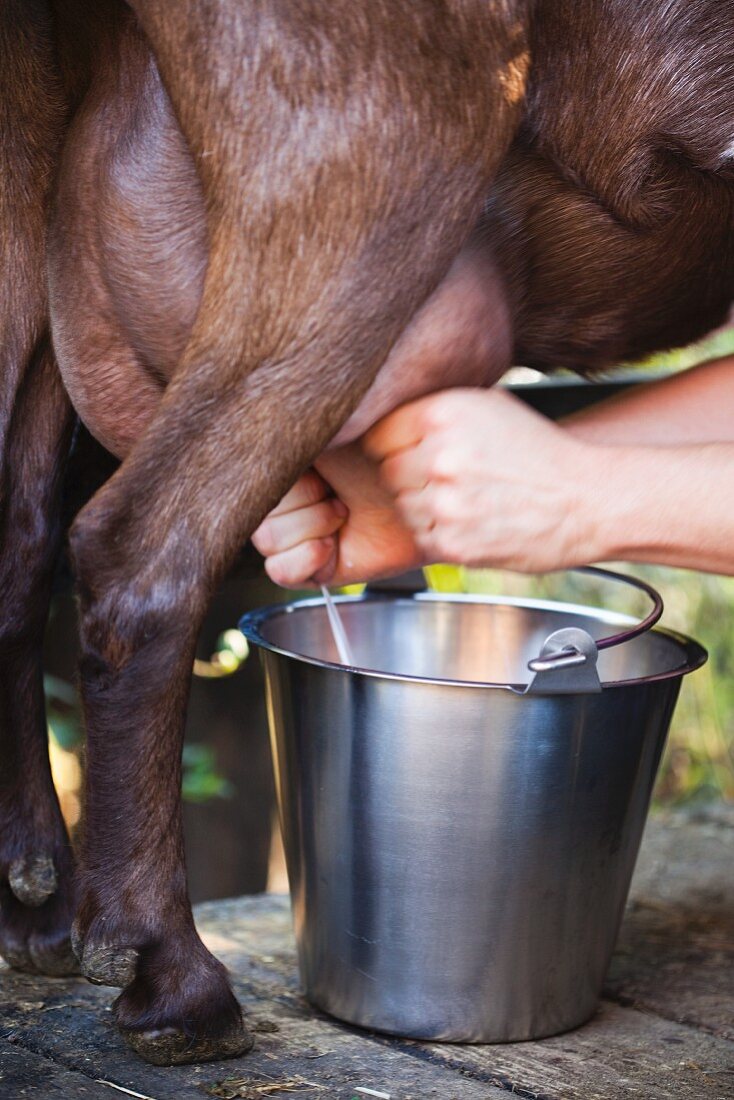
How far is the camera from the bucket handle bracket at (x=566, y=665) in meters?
1.21

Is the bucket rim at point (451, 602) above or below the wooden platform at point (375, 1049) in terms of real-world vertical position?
above

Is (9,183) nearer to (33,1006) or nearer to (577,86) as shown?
(577,86)

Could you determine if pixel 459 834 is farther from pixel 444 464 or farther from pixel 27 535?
pixel 27 535

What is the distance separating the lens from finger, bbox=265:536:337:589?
1.47 m

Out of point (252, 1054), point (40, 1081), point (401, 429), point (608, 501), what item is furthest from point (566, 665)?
point (40, 1081)

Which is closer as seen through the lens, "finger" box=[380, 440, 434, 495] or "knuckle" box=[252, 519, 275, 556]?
"finger" box=[380, 440, 434, 495]

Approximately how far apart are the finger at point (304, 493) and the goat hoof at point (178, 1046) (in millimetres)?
554

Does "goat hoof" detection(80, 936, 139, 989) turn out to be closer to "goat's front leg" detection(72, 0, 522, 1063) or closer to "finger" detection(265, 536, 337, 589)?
"goat's front leg" detection(72, 0, 522, 1063)

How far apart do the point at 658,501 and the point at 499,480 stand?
156 millimetres

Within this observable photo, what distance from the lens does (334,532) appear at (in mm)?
1512

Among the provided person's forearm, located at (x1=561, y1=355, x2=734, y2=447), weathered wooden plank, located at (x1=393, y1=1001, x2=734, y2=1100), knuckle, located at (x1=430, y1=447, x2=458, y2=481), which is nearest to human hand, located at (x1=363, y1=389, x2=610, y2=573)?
knuckle, located at (x1=430, y1=447, x2=458, y2=481)

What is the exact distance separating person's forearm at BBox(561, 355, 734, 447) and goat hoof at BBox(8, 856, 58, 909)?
82 centimetres

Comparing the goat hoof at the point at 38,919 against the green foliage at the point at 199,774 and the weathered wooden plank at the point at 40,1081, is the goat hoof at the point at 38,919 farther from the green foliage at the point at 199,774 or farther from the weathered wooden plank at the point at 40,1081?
the green foliage at the point at 199,774

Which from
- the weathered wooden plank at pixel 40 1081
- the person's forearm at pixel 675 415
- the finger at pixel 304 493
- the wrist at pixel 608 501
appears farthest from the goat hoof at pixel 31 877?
Answer: the person's forearm at pixel 675 415
